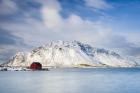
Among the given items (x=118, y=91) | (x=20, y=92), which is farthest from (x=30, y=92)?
(x=118, y=91)

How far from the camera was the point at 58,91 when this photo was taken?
53844 mm

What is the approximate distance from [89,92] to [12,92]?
1284 centimetres

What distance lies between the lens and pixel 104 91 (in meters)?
54.4

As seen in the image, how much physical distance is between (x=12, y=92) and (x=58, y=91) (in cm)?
770

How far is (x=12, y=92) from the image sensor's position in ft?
173

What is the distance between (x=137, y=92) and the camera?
53875 mm

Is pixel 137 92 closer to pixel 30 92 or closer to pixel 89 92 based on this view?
pixel 89 92

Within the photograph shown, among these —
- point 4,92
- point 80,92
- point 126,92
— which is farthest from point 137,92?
point 4,92

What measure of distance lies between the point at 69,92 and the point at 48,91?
3856 mm

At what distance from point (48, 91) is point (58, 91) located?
1708 millimetres

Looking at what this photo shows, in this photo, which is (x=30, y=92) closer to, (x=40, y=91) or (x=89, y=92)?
(x=40, y=91)

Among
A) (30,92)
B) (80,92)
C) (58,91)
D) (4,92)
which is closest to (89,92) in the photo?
(80,92)

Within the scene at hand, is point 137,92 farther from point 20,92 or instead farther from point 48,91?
point 20,92

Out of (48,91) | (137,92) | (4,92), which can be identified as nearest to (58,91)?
(48,91)
